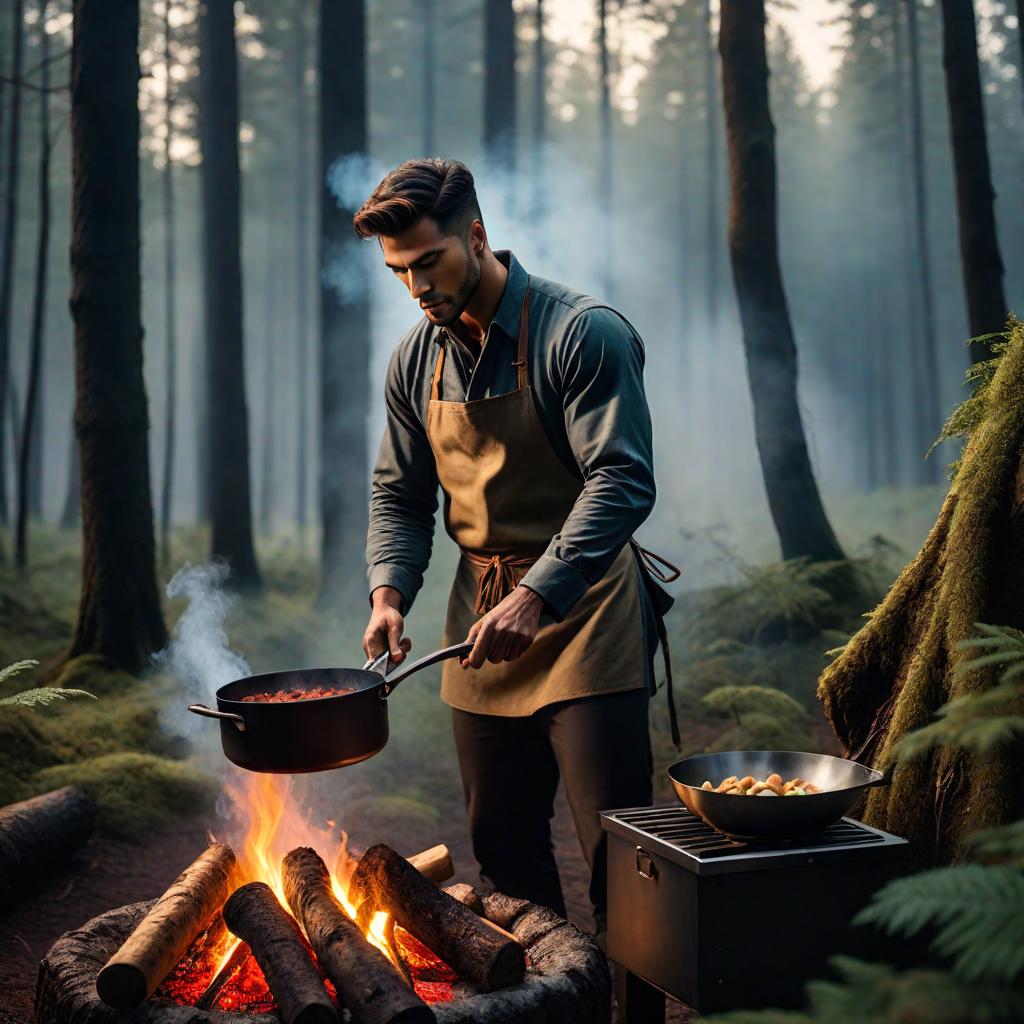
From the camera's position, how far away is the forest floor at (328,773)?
5.54 meters

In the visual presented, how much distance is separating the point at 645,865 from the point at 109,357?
22.3 feet

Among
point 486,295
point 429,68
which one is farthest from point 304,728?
point 429,68

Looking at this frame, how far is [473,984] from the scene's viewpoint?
9.78ft

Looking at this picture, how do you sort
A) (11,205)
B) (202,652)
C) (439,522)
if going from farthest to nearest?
(439,522) < (11,205) < (202,652)

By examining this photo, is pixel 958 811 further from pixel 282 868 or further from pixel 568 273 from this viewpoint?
pixel 568 273

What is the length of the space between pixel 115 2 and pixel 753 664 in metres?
7.74

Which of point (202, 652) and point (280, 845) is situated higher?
point (202, 652)

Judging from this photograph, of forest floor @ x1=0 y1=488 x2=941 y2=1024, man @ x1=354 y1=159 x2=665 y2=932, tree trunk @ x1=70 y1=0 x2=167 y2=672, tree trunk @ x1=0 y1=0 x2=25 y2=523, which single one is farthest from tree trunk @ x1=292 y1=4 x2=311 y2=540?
man @ x1=354 y1=159 x2=665 y2=932

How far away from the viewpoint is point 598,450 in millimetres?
3148

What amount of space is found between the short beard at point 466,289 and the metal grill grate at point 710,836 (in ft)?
5.44

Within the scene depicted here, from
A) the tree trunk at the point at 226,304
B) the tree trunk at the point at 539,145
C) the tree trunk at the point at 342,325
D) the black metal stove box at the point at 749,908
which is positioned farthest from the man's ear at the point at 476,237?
the tree trunk at the point at 539,145

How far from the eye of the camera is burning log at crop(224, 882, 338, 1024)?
262cm

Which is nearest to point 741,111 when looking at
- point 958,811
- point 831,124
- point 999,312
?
point 999,312

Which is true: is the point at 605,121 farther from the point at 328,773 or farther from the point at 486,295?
the point at 486,295
